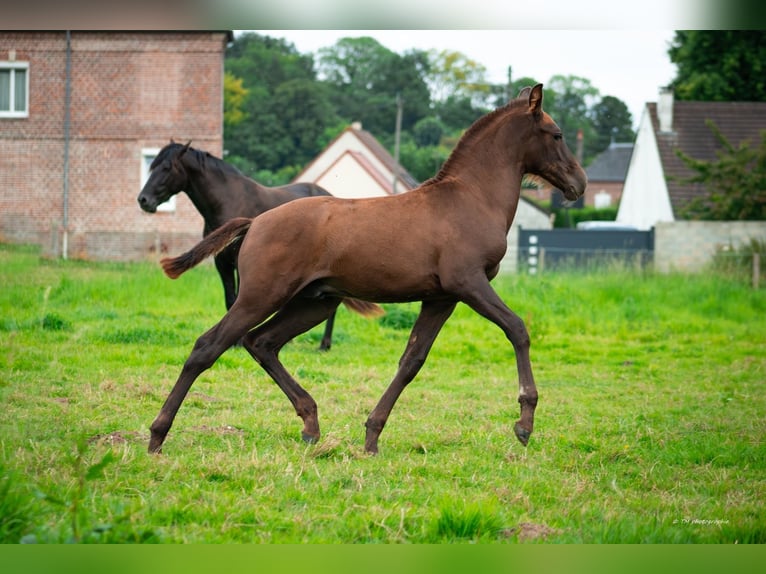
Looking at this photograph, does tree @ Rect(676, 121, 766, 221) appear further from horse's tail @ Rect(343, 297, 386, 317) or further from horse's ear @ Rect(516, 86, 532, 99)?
horse's ear @ Rect(516, 86, 532, 99)

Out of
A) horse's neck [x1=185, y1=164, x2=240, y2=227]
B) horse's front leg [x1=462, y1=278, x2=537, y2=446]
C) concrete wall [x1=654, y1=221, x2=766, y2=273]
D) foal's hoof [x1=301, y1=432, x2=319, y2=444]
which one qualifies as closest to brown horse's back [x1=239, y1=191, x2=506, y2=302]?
horse's front leg [x1=462, y1=278, x2=537, y2=446]

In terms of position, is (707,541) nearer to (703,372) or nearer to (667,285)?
(703,372)

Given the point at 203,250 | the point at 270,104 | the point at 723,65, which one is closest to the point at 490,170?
the point at 203,250

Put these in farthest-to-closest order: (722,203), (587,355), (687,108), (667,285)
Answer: (687,108) < (722,203) < (667,285) < (587,355)

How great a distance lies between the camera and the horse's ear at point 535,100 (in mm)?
6301

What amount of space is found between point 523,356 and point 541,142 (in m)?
1.58

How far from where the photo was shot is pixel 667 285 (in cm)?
1605

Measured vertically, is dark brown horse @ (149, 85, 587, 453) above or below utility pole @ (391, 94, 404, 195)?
below

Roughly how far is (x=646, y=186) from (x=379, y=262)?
29271 mm

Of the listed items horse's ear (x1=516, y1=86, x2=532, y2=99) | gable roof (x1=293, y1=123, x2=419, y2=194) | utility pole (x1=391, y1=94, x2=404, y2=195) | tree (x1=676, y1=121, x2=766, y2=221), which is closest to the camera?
horse's ear (x1=516, y1=86, x2=532, y2=99)

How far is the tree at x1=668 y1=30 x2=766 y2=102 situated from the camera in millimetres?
30438

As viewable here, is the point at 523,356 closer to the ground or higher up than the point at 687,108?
closer to the ground

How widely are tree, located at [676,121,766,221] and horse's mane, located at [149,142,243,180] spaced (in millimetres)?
17549

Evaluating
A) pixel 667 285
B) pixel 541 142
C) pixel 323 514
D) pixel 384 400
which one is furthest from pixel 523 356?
pixel 667 285
